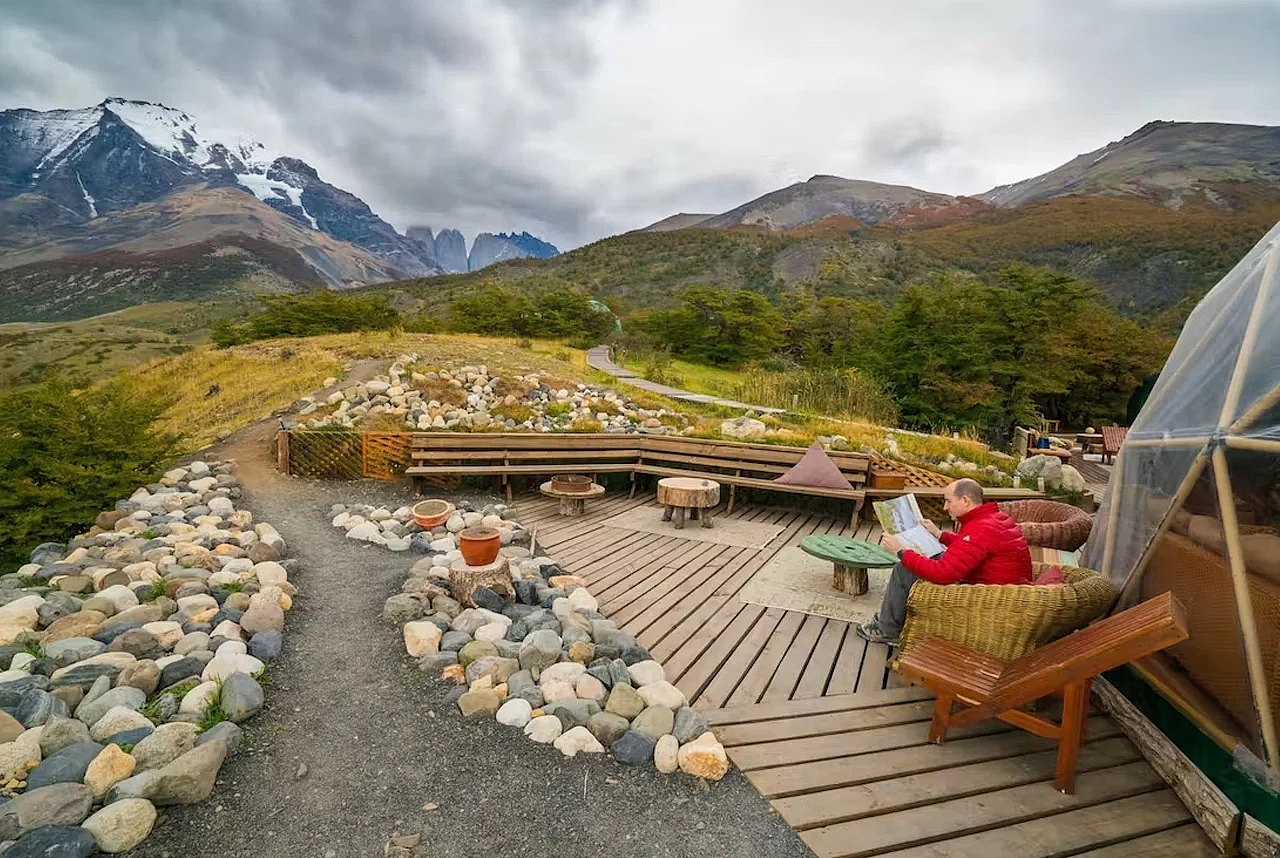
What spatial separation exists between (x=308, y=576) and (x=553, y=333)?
21083 mm

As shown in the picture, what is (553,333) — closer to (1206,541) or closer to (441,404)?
(441,404)

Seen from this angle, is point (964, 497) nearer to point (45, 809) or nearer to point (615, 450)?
point (45, 809)

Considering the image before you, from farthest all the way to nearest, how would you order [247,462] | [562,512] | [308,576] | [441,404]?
[441,404] < [247,462] < [562,512] < [308,576]

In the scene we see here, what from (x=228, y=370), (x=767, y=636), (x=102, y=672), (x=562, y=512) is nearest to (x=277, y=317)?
(x=228, y=370)

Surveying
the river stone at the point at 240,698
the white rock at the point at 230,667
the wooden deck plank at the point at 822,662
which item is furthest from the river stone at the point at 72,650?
the wooden deck plank at the point at 822,662

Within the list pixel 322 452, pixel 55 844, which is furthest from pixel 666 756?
pixel 322 452

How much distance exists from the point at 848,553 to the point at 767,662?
1.48m

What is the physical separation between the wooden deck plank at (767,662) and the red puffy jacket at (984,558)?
3.78 feet

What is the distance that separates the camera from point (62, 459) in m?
6.46

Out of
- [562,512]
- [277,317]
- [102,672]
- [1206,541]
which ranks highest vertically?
[277,317]

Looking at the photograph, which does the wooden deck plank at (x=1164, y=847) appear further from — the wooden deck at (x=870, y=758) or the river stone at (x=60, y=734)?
the river stone at (x=60, y=734)

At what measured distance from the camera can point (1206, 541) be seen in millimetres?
2770

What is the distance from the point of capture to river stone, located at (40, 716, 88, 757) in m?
2.69

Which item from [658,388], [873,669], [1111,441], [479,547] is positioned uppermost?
[658,388]
